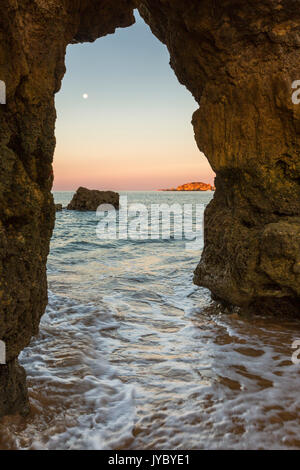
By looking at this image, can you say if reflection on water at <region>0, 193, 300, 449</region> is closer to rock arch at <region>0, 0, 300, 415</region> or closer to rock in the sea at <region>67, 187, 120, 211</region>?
rock arch at <region>0, 0, 300, 415</region>

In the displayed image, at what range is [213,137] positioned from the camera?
458 centimetres

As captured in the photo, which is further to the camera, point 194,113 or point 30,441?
point 194,113

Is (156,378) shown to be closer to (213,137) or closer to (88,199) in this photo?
(213,137)

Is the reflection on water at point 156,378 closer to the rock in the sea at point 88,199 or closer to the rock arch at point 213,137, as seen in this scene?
the rock arch at point 213,137

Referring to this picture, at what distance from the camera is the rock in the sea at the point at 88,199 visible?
32319 mm

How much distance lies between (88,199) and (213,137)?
28.8 meters

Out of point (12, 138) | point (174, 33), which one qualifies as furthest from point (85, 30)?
point (12, 138)

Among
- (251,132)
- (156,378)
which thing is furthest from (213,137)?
(156,378)

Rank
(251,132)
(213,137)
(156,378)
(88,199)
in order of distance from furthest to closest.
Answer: (88,199)
(213,137)
(251,132)
(156,378)

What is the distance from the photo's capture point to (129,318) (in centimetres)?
470

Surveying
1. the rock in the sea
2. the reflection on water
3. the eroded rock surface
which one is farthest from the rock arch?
the rock in the sea

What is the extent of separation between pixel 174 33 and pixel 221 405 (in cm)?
497

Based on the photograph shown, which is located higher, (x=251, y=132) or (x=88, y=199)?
(x=88, y=199)
